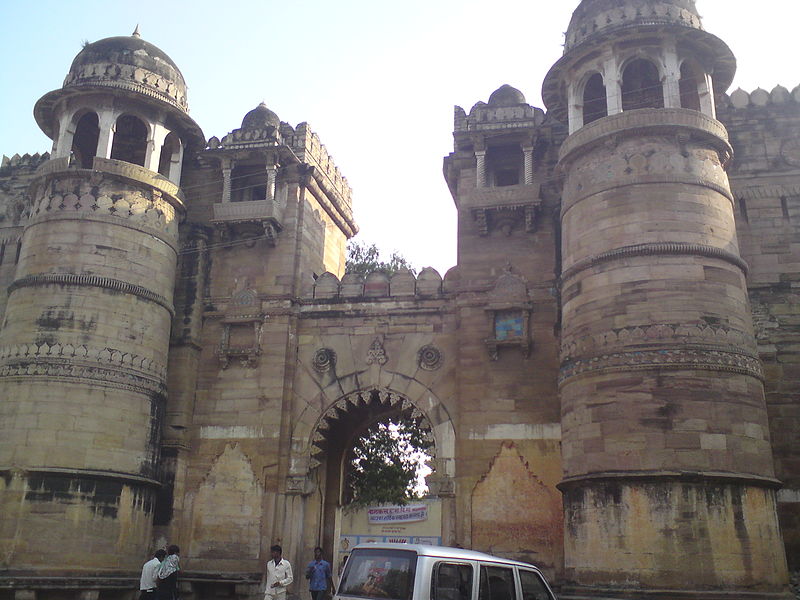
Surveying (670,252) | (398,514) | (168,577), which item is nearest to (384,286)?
(398,514)

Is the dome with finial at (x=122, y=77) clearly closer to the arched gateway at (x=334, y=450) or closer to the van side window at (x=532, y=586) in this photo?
the arched gateway at (x=334, y=450)

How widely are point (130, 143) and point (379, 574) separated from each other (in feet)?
44.4

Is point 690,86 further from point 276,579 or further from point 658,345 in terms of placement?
point 276,579

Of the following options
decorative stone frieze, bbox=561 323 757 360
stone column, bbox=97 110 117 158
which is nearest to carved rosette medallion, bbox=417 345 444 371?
decorative stone frieze, bbox=561 323 757 360

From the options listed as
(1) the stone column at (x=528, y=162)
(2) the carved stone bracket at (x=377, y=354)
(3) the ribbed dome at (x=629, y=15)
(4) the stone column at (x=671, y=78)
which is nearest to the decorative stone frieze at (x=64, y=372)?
(2) the carved stone bracket at (x=377, y=354)

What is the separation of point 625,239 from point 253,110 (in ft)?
29.6

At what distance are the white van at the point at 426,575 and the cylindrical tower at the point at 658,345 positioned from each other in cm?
376

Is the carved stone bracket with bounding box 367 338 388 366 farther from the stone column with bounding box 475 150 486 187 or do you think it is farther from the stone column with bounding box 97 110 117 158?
the stone column with bounding box 97 110 117 158

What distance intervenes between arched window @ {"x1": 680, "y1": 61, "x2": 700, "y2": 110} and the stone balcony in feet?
26.2

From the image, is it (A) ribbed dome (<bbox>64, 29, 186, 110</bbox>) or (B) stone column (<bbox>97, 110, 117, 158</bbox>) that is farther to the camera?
(A) ribbed dome (<bbox>64, 29, 186, 110</bbox>)

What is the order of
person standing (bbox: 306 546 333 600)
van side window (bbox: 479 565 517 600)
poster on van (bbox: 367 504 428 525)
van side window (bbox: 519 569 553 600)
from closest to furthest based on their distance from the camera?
van side window (bbox: 479 565 517 600)
van side window (bbox: 519 569 553 600)
person standing (bbox: 306 546 333 600)
poster on van (bbox: 367 504 428 525)

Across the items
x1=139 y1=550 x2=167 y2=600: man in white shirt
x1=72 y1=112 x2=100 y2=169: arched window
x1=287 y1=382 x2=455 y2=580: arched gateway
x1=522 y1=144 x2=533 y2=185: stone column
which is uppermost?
x1=72 y1=112 x2=100 y2=169: arched window

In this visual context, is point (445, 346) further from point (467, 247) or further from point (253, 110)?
point (253, 110)

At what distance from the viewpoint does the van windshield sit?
712cm
